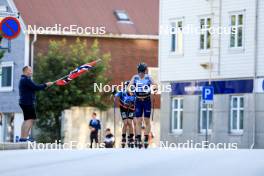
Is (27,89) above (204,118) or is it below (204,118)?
above

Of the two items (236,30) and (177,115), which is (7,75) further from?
(236,30)

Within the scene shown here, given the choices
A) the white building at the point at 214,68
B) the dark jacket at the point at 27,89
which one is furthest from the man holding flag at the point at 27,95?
the white building at the point at 214,68

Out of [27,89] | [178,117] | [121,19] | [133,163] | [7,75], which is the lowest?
[133,163]

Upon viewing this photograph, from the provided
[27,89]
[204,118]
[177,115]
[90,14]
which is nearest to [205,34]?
[204,118]

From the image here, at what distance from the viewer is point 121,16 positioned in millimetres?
60781

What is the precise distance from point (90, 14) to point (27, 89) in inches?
1440

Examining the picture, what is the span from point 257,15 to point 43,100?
1360 centimetres

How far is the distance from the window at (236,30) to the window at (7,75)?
17479 mm

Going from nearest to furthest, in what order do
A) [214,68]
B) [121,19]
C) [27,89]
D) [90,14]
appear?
Answer: [27,89]
[214,68]
[90,14]
[121,19]

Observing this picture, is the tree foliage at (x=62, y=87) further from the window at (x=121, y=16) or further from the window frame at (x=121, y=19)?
the window at (x=121, y=16)

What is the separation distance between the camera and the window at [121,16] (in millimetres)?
60472

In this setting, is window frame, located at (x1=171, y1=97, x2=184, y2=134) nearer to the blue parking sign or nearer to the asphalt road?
the blue parking sign

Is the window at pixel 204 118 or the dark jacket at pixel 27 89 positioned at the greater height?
the dark jacket at pixel 27 89

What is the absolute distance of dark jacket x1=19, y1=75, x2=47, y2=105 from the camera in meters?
23.3
